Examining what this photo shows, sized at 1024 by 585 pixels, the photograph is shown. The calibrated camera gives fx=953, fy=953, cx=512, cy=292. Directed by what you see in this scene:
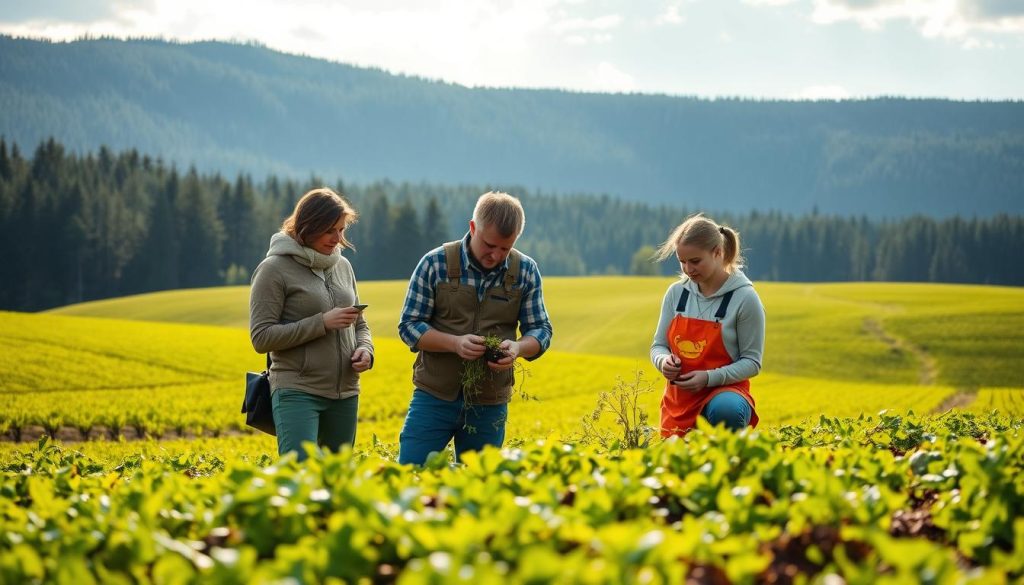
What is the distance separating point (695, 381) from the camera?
7.26m

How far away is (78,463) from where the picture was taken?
21.7ft

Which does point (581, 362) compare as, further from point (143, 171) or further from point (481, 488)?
point (143, 171)

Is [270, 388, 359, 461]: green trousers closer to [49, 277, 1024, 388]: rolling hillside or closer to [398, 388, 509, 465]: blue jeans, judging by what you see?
[398, 388, 509, 465]: blue jeans

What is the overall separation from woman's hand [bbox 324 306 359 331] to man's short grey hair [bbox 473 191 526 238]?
4.22 ft

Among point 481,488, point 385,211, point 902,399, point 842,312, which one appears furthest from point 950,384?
point 385,211

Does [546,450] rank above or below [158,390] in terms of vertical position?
above

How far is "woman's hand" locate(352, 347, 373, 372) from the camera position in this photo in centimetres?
730

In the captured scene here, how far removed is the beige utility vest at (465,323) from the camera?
22.4ft

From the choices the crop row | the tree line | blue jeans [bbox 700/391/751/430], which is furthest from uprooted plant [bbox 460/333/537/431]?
the tree line

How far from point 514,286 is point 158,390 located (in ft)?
70.1

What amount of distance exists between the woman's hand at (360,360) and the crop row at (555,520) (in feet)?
8.36

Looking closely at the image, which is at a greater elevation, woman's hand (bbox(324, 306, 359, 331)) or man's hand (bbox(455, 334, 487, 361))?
woman's hand (bbox(324, 306, 359, 331))

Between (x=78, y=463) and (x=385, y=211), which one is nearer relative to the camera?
(x=78, y=463)

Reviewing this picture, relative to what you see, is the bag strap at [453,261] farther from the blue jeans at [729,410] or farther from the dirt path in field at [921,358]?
the dirt path in field at [921,358]
